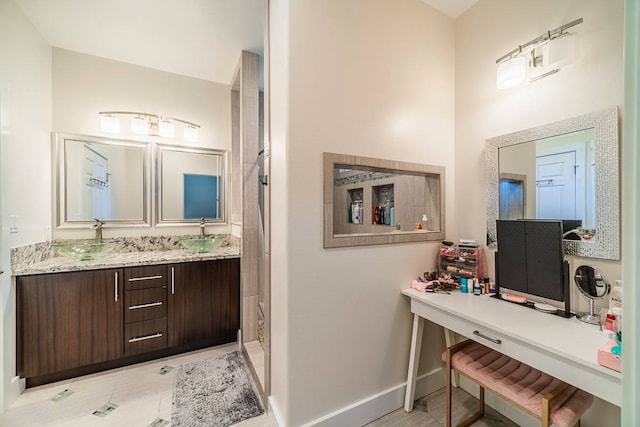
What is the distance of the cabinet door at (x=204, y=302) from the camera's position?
2.29 meters

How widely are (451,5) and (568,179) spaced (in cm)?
151

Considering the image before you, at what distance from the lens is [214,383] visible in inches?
76.5

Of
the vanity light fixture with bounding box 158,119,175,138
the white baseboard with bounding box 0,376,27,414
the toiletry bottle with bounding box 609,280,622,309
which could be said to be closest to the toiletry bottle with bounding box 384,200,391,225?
the toiletry bottle with bounding box 609,280,622,309

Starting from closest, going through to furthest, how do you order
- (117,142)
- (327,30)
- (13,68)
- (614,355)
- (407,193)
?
(614,355), (327,30), (13,68), (407,193), (117,142)

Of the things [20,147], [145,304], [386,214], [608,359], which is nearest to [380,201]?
[386,214]

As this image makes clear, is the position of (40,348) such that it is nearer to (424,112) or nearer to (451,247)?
(451,247)

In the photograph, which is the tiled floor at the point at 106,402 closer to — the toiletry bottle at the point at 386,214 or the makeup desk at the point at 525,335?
the makeup desk at the point at 525,335

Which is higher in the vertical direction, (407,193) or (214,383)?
(407,193)

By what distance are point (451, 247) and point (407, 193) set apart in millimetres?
540

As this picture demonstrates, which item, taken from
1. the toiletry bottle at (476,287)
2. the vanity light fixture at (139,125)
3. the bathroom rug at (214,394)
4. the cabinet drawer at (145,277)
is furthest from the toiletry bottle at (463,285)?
the vanity light fixture at (139,125)

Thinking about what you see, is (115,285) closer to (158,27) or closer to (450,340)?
(158,27)

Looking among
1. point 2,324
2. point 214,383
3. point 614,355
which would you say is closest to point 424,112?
point 614,355

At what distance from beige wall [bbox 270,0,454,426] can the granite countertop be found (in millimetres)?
1201

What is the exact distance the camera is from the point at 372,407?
5.29 feet
